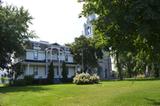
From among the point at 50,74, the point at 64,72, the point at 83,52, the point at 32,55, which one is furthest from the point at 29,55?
the point at 83,52

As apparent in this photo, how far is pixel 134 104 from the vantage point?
54.9 ft

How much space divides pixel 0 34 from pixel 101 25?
94.0 feet

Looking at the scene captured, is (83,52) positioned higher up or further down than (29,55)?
higher up

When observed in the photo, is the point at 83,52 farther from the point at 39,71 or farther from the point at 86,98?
the point at 86,98

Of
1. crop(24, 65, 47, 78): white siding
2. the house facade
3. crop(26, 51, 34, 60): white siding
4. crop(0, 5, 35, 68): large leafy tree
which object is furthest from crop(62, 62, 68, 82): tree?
crop(0, 5, 35, 68): large leafy tree

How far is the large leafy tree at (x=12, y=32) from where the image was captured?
43.9 meters

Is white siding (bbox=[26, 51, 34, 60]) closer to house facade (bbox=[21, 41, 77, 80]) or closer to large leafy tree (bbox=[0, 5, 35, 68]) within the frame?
house facade (bbox=[21, 41, 77, 80])

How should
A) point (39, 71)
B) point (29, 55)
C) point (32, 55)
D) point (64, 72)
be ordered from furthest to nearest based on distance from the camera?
point (39, 71) → point (64, 72) → point (32, 55) → point (29, 55)

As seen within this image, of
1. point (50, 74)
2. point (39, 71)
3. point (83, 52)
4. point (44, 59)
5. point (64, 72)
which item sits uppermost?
point (83, 52)

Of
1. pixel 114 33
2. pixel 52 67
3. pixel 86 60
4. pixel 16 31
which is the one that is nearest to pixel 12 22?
pixel 16 31

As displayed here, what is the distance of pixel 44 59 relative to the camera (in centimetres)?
6406

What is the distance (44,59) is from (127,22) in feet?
165

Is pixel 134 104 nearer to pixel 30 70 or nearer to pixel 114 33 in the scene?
pixel 114 33

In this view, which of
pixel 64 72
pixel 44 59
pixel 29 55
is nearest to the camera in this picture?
→ pixel 29 55
